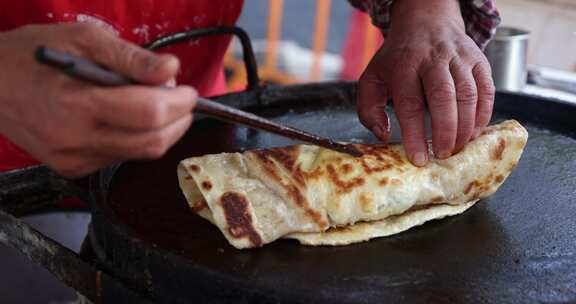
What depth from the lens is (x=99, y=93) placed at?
36.0 inches

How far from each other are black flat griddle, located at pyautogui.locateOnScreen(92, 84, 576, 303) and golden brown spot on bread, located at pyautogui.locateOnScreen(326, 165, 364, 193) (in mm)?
141

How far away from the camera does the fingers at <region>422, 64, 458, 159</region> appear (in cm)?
155

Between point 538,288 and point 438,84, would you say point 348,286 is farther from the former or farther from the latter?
point 438,84

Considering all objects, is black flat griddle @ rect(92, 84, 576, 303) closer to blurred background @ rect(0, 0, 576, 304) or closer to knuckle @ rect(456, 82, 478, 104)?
knuckle @ rect(456, 82, 478, 104)

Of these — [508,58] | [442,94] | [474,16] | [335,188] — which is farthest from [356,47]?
[335,188]

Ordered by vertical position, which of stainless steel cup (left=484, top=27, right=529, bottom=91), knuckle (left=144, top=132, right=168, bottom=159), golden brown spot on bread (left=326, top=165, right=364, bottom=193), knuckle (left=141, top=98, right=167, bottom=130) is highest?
knuckle (left=141, top=98, right=167, bottom=130)

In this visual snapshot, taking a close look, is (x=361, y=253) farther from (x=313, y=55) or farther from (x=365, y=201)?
(x=313, y=55)

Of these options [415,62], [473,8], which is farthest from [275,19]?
[415,62]

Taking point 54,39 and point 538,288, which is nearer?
point 54,39

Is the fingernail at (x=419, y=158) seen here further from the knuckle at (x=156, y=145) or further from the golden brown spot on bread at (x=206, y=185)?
the knuckle at (x=156, y=145)

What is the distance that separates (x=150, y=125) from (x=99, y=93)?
0.28 feet

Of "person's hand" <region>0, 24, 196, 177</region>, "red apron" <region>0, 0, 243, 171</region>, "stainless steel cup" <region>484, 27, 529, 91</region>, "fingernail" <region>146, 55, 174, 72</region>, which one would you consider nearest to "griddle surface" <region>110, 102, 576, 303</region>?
"person's hand" <region>0, 24, 196, 177</region>

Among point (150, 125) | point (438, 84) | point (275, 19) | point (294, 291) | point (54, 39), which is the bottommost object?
point (275, 19)

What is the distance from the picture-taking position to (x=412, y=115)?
1642 mm
